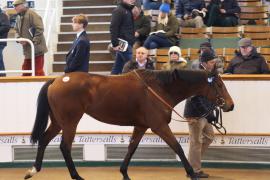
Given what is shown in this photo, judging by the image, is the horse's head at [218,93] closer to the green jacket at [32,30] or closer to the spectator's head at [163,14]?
the green jacket at [32,30]

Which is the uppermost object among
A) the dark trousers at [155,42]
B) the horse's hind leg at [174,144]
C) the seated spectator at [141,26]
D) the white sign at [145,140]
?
the seated spectator at [141,26]

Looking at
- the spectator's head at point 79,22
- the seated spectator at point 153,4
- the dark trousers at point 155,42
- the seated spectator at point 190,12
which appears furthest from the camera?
the seated spectator at point 153,4

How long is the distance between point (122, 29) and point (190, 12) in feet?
14.7

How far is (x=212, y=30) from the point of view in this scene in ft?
52.1

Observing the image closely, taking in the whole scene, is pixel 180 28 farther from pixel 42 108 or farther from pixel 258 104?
pixel 42 108

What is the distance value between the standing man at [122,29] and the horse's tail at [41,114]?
6.09 ft

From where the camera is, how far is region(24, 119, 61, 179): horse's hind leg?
10.8 meters

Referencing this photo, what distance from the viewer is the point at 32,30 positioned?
44.3 feet

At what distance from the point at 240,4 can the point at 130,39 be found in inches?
231

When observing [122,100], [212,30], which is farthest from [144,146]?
[212,30]

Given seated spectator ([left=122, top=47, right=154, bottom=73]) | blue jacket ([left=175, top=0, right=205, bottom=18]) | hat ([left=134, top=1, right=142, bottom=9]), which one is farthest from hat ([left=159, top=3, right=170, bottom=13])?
seated spectator ([left=122, top=47, right=154, bottom=73])

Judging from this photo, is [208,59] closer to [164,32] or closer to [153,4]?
[164,32]

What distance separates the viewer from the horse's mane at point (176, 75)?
10562 millimetres

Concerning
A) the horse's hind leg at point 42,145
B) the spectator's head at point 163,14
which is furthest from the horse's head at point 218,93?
the spectator's head at point 163,14
